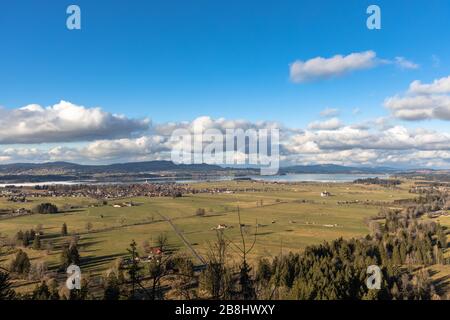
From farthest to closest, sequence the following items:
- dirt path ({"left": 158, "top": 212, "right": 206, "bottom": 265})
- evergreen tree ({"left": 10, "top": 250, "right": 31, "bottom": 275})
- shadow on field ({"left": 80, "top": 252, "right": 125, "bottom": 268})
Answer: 1. dirt path ({"left": 158, "top": 212, "right": 206, "bottom": 265})
2. shadow on field ({"left": 80, "top": 252, "right": 125, "bottom": 268})
3. evergreen tree ({"left": 10, "top": 250, "right": 31, "bottom": 275})

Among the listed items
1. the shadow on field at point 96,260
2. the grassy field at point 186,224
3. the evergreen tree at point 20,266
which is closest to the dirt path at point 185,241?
the grassy field at point 186,224

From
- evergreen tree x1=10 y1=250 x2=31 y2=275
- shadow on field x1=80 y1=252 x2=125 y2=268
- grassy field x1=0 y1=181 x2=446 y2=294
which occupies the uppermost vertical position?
evergreen tree x1=10 y1=250 x2=31 y2=275

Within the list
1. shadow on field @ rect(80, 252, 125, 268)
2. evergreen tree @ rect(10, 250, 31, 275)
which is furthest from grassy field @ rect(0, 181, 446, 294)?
evergreen tree @ rect(10, 250, 31, 275)

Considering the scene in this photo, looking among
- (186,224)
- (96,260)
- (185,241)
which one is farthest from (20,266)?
(186,224)

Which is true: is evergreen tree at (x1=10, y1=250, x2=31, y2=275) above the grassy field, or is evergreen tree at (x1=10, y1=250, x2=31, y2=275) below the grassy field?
above

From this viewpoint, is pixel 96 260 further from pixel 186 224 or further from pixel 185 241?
pixel 186 224

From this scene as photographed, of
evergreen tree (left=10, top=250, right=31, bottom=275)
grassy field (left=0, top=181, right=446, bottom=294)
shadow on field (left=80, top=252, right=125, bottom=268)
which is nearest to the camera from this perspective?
evergreen tree (left=10, top=250, right=31, bottom=275)

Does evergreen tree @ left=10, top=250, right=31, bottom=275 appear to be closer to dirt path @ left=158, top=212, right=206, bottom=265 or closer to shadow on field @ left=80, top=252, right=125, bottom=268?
shadow on field @ left=80, top=252, right=125, bottom=268

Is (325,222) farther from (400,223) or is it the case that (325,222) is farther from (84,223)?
(84,223)
